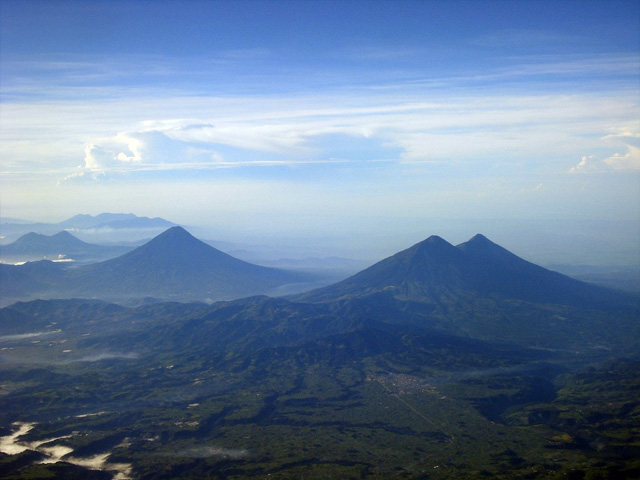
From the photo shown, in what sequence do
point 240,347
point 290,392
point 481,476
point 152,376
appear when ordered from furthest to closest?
1. point 240,347
2. point 152,376
3. point 290,392
4. point 481,476

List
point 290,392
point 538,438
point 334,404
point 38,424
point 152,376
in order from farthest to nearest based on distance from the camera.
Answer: point 152,376 < point 290,392 < point 334,404 < point 38,424 < point 538,438

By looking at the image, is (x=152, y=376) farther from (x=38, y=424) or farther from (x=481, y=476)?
(x=481, y=476)

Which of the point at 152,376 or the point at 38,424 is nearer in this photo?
the point at 38,424

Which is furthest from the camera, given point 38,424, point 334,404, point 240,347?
point 240,347

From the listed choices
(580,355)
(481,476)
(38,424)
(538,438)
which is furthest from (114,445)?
(580,355)

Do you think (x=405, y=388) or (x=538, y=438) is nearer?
(x=538, y=438)

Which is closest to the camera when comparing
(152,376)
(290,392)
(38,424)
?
(38,424)

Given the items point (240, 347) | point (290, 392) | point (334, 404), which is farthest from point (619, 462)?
point (240, 347)

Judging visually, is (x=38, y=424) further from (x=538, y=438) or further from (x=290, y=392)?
(x=538, y=438)
